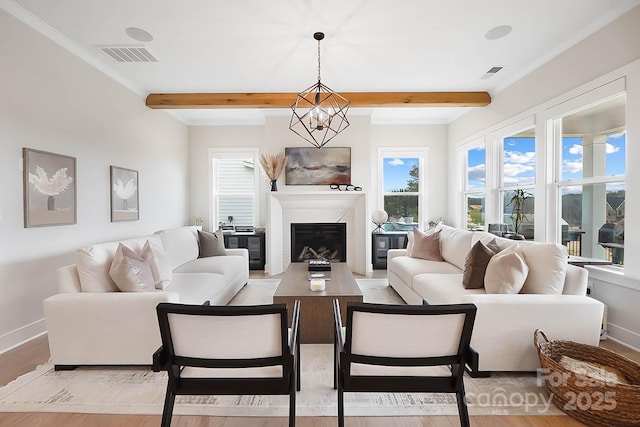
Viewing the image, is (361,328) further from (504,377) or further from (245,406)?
(504,377)

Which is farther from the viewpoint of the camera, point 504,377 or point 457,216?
point 457,216

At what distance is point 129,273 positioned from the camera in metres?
Answer: 2.33

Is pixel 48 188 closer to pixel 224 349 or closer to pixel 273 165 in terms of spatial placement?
pixel 224 349

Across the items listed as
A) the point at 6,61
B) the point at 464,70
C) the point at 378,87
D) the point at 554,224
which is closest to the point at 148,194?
the point at 6,61

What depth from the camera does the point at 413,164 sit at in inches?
244

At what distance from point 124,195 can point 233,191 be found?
2.27 metres

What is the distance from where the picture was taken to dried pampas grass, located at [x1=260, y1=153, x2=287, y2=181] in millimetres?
5250

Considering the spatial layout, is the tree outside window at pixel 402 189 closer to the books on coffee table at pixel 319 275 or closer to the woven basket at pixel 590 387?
the books on coffee table at pixel 319 275

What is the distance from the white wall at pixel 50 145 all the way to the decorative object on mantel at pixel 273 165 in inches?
71.4

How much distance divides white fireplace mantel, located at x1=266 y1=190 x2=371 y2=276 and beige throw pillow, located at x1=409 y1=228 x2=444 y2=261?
1.21 metres

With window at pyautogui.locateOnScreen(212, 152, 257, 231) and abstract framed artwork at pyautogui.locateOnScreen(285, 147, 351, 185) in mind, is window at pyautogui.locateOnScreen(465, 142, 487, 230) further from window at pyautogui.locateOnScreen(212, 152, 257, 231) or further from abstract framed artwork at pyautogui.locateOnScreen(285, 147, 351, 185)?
window at pyautogui.locateOnScreen(212, 152, 257, 231)

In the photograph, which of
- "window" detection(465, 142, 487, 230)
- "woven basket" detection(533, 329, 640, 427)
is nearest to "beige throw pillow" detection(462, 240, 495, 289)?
"woven basket" detection(533, 329, 640, 427)

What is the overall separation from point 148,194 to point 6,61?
2.31 meters

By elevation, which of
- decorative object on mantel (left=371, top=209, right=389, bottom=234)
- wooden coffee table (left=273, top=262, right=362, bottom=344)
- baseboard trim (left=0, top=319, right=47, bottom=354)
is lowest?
baseboard trim (left=0, top=319, right=47, bottom=354)
